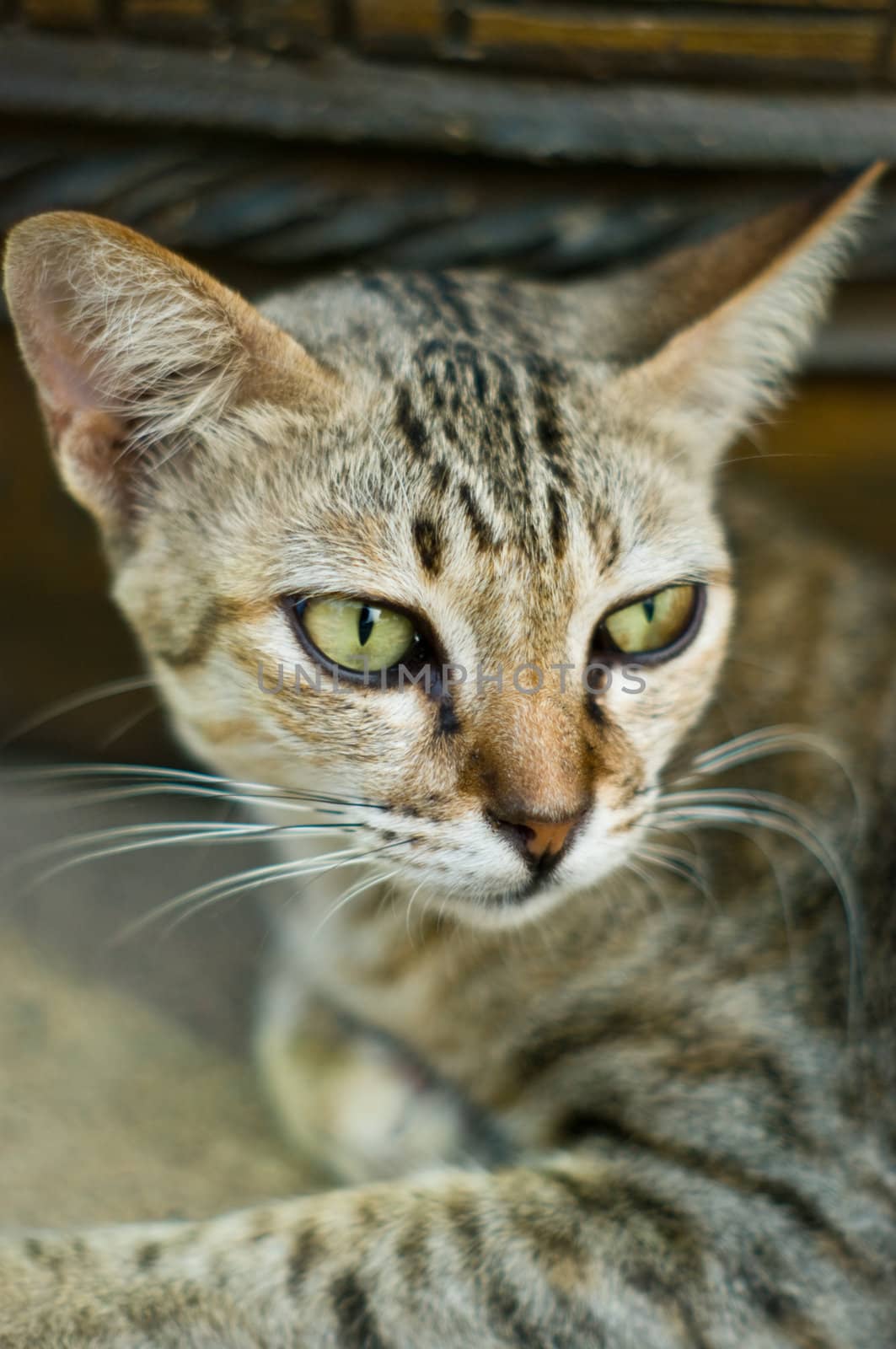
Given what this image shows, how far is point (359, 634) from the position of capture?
3.92 feet

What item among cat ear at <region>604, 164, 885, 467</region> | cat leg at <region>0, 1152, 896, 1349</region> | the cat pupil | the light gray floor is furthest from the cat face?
the light gray floor

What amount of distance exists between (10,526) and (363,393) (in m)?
0.94

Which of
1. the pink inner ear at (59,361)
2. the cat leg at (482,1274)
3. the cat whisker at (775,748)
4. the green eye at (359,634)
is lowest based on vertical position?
the cat leg at (482,1274)

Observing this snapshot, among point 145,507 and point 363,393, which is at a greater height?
point 363,393

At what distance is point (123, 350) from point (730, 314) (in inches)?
25.6

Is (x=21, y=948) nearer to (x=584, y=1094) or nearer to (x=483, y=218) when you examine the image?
(x=584, y=1094)

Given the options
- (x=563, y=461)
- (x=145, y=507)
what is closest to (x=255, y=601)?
(x=145, y=507)

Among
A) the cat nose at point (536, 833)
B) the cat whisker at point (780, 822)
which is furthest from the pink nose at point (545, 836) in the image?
the cat whisker at point (780, 822)

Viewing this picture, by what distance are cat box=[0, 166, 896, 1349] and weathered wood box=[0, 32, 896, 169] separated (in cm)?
20

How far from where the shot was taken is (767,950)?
1.42 metres

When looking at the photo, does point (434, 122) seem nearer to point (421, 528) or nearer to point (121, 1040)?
point (421, 528)

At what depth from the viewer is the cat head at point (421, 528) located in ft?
3.81

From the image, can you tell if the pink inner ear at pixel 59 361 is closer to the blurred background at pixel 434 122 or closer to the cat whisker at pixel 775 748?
the blurred background at pixel 434 122

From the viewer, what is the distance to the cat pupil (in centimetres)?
119
